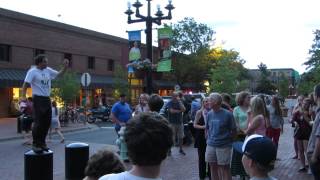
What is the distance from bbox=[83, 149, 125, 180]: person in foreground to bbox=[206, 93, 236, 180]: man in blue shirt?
204 inches

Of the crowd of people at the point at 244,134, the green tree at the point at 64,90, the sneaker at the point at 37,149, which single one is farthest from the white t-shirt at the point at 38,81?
the green tree at the point at 64,90

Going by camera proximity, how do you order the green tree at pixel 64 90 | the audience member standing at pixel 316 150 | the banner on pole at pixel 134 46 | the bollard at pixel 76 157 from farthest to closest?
the green tree at pixel 64 90, the banner on pole at pixel 134 46, the bollard at pixel 76 157, the audience member standing at pixel 316 150

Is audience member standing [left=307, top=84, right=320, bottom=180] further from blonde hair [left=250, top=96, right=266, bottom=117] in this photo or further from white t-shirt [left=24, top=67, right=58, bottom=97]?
white t-shirt [left=24, top=67, right=58, bottom=97]

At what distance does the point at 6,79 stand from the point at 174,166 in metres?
25.5

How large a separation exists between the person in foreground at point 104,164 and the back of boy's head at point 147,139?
524 millimetres

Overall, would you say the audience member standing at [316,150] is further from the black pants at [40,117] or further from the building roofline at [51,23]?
the building roofline at [51,23]

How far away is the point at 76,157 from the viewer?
9.55m

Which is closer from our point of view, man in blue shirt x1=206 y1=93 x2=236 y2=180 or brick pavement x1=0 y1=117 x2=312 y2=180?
man in blue shirt x1=206 y1=93 x2=236 y2=180

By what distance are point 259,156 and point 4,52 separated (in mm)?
36301

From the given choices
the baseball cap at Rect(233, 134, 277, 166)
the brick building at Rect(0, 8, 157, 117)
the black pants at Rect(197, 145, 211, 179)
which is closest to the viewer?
the baseball cap at Rect(233, 134, 277, 166)

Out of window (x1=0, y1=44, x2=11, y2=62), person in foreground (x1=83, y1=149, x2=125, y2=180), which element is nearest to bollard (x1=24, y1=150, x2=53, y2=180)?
person in foreground (x1=83, y1=149, x2=125, y2=180)

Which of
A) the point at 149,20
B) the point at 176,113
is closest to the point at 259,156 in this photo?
the point at 176,113

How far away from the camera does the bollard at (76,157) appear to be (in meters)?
9.47

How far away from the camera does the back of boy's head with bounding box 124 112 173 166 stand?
2.84 meters
